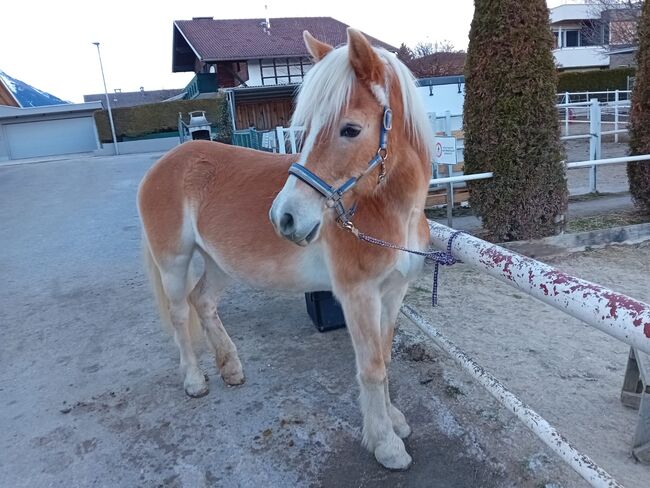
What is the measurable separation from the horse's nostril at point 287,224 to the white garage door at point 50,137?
127ft

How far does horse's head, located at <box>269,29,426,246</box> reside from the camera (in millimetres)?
1836

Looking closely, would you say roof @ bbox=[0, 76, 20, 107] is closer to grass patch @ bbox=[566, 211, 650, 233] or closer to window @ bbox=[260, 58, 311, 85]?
window @ bbox=[260, 58, 311, 85]

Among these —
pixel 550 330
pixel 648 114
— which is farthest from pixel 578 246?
pixel 550 330

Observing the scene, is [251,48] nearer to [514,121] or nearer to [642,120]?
[642,120]

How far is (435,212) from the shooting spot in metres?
7.93

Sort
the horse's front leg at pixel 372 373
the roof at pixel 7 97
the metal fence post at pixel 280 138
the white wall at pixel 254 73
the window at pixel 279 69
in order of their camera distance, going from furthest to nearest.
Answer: the roof at pixel 7 97 < the window at pixel 279 69 < the white wall at pixel 254 73 < the metal fence post at pixel 280 138 < the horse's front leg at pixel 372 373

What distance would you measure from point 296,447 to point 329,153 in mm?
1538

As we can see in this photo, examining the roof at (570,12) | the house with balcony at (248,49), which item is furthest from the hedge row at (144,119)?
the roof at (570,12)

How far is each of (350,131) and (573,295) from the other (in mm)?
979

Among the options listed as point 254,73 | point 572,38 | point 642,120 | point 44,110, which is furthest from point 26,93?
point 642,120

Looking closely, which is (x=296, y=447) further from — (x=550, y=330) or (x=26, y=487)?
(x=550, y=330)

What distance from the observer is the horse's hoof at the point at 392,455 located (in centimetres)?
233

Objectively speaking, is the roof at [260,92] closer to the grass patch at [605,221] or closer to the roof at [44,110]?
the grass patch at [605,221]

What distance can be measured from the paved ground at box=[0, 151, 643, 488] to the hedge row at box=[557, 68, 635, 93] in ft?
87.4
